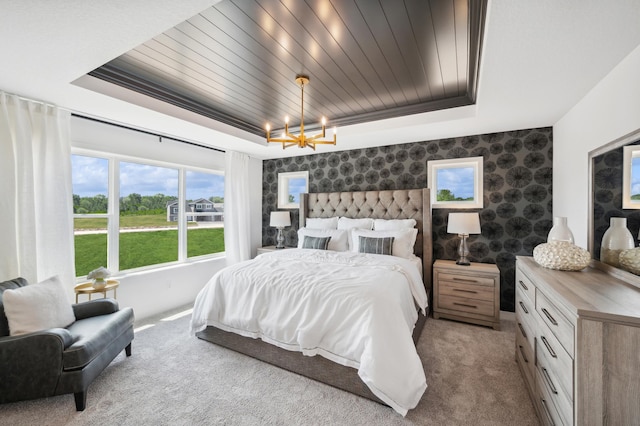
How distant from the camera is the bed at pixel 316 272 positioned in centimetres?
199

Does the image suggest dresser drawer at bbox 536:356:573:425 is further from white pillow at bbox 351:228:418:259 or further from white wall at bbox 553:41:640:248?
white pillow at bbox 351:228:418:259

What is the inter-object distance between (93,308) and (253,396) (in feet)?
5.56

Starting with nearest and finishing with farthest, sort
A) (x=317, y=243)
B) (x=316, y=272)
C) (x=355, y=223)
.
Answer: (x=316, y=272) < (x=317, y=243) < (x=355, y=223)

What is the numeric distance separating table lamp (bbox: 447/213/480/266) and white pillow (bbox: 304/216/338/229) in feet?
5.66

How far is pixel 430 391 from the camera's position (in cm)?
201

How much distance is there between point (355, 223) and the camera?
160 inches

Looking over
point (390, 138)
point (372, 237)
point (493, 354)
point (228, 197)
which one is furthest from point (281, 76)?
point (493, 354)

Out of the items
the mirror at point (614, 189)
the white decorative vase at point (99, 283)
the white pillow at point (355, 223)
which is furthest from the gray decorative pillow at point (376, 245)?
the white decorative vase at point (99, 283)

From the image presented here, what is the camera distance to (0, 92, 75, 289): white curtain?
2355mm

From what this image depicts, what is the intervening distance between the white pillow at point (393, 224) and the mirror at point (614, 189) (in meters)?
1.89

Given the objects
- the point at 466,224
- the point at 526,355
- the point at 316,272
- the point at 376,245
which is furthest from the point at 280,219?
the point at 526,355

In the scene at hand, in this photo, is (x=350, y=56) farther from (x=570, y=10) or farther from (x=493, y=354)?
(x=493, y=354)

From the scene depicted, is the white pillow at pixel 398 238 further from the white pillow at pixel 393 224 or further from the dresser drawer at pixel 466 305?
the dresser drawer at pixel 466 305

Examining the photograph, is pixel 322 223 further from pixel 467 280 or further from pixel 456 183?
pixel 467 280
